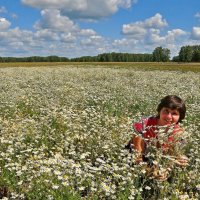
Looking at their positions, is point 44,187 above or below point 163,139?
below

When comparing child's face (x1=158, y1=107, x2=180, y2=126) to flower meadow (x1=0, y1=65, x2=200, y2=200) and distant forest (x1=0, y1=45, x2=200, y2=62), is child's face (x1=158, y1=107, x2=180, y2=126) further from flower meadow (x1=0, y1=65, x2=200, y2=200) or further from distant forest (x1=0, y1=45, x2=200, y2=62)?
distant forest (x1=0, y1=45, x2=200, y2=62)

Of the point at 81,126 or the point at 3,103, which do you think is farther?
the point at 3,103

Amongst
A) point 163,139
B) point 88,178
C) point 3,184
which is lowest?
point 3,184

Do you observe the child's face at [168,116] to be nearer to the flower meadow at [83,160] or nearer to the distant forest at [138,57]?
the flower meadow at [83,160]

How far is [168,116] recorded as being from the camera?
586 centimetres

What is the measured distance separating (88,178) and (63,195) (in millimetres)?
375

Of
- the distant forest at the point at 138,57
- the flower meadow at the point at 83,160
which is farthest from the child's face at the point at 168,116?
the distant forest at the point at 138,57

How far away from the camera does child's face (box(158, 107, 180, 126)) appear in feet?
19.3

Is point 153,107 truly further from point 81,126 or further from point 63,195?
point 63,195

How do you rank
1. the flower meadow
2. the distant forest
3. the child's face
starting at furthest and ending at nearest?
the distant forest → the child's face → the flower meadow

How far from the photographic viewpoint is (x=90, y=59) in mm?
131875

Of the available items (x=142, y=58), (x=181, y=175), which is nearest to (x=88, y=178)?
(x=181, y=175)

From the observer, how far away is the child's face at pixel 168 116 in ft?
19.3

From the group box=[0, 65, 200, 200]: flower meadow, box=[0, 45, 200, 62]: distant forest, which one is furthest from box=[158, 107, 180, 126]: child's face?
box=[0, 45, 200, 62]: distant forest
